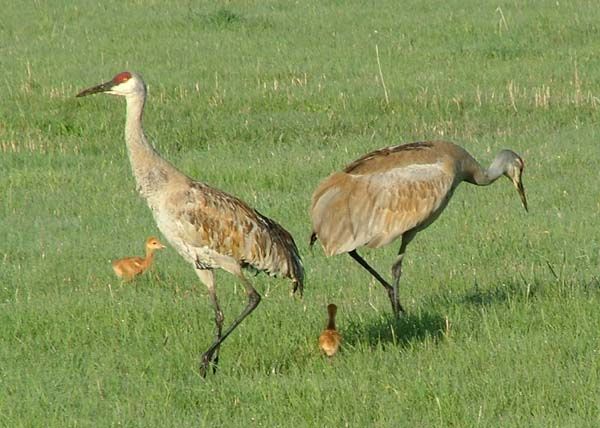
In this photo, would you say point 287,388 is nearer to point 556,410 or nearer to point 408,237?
point 556,410

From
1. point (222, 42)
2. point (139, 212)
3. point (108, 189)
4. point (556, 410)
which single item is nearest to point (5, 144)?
point (108, 189)

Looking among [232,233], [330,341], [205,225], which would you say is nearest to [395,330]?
[330,341]

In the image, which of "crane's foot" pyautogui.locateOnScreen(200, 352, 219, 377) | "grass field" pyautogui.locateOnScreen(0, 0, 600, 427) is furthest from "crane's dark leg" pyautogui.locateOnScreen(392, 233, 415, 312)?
"crane's foot" pyautogui.locateOnScreen(200, 352, 219, 377)

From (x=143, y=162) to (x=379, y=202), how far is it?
5.32 feet

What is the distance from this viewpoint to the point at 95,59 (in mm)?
17188

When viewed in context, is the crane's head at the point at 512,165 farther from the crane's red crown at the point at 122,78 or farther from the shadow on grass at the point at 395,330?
the crane's red crown at the point at 122,78

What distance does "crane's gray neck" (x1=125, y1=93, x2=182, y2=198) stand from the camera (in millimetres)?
7395

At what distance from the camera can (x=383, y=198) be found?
8.23 m

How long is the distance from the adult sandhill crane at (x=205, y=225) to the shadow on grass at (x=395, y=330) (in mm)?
476

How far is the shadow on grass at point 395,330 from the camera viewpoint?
747cm

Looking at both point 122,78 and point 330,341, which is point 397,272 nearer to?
point 330,341

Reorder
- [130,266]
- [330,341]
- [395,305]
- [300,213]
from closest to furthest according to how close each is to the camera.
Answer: [330,341], [395,305], [130,266], [300,213]

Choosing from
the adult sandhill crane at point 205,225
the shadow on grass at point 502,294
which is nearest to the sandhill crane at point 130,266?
the adult sandhill crane at point 205,225

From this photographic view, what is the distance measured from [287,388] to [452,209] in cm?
456
